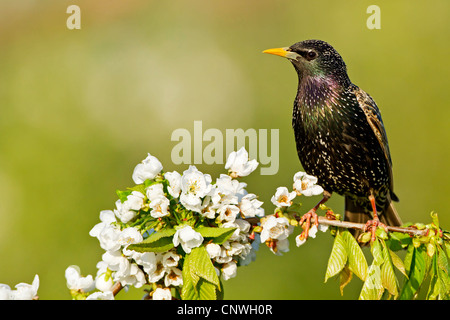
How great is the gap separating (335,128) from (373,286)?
1.33 metres

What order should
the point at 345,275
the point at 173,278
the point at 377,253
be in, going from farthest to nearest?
the point at 345,275 → the point at 377,253 → the point at 173,278

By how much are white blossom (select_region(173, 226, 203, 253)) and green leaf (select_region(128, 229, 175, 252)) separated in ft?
0.08

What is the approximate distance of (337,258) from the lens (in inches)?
77.5

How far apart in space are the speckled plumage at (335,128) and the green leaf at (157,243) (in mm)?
Result: 1504

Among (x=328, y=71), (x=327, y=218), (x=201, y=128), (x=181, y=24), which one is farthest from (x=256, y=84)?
(x=327, y=218)

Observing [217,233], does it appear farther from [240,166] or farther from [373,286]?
[373,286]

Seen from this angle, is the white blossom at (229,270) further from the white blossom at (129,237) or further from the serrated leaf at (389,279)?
the serrated leaf at (389,279)

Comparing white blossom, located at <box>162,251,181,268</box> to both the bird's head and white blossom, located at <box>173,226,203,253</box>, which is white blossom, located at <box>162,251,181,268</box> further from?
the bird's head

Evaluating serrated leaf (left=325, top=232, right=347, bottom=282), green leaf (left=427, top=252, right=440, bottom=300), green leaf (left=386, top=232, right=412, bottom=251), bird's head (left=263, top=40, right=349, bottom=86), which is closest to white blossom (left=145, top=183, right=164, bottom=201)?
serrated leaf (left=325, top=232, right=347, bottom=282)

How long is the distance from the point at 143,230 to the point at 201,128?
391cm

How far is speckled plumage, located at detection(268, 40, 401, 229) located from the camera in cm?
309

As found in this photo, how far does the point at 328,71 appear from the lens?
3.22 m

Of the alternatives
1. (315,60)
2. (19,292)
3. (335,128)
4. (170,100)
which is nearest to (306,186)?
(19,292)

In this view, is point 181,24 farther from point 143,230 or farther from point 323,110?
point 143,230
